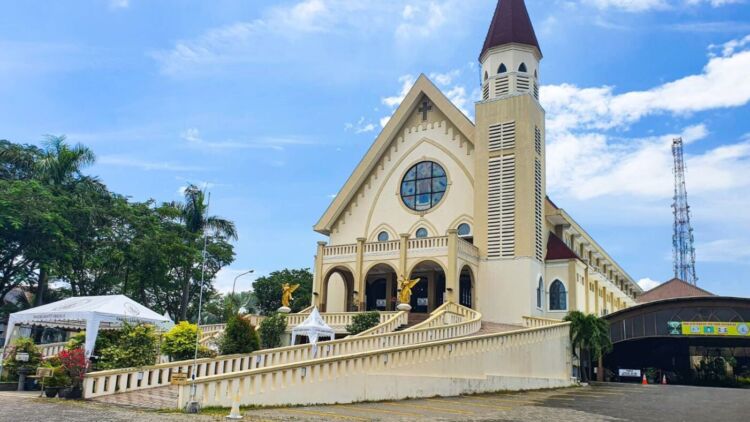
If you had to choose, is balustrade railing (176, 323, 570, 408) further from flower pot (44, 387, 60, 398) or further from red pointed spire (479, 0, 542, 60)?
red pointed spire (479, 0, 542, 60)

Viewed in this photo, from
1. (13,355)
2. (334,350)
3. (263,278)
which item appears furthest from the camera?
(263,278)

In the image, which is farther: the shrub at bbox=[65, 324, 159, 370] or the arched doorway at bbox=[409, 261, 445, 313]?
the arched doorway at bbox=[409, 261, 445, 313]

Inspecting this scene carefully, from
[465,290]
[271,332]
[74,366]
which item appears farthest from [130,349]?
[465,290]

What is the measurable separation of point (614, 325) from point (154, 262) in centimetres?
2152

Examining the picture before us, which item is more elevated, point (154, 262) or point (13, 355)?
point (154, 262)

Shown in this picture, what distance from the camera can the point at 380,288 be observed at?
3216 cm

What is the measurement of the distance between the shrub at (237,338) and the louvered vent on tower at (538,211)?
15.2 meters

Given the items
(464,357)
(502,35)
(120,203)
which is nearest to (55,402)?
(464,357)

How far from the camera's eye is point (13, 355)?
16.3 metres

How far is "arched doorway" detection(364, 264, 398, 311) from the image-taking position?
30.1m

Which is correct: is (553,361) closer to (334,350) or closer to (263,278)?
(334,350)

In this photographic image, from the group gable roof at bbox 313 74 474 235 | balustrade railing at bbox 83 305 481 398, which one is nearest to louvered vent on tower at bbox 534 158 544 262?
gable roof at bbox 313 74 474 235

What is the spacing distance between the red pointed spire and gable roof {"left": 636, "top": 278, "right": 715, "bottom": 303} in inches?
878

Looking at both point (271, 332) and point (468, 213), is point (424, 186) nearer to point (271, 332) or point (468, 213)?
point (468, 213)
